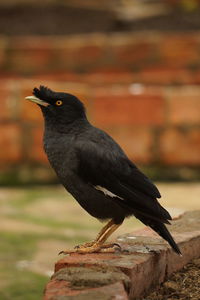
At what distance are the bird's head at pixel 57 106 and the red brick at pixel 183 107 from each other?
4.28m

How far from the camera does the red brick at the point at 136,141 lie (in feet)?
26.2

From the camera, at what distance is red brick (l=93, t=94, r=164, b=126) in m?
7.93

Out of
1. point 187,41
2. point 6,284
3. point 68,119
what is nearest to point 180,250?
Result: point 68,119

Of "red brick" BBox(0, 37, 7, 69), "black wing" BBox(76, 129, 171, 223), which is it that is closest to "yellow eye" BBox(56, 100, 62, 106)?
"black wing" BBox(76, 129, 171, 223)

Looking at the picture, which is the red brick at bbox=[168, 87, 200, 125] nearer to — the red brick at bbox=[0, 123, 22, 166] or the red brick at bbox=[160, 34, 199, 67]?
the red brick at bbox=[160, 34, 199, 67]

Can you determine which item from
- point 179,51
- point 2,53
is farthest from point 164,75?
point 2,53

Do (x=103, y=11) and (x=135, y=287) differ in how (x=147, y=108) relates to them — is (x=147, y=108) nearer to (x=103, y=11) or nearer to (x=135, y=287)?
(x=103, y=11)

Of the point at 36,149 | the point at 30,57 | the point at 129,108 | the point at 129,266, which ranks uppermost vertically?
the point at 30,57

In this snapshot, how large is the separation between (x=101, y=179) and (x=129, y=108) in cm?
462

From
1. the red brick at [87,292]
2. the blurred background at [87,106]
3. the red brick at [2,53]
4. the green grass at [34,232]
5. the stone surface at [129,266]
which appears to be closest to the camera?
the red brick at [87,292]

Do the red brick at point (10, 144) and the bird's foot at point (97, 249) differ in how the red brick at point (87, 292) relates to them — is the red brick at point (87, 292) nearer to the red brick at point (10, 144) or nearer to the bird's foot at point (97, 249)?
the bird's foot at point (97, 249)

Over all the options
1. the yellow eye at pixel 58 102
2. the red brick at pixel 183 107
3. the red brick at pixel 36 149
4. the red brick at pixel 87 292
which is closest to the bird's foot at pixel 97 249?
the red brick at pixel 87 292

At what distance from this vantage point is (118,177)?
3.39m

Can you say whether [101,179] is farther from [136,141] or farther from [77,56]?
[77,56]
